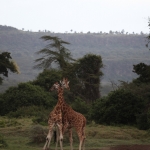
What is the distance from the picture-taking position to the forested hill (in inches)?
5103

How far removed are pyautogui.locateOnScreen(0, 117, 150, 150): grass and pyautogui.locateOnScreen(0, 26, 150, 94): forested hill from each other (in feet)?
303

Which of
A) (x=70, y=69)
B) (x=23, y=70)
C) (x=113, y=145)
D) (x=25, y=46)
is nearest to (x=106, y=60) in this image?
(x=23, y=70)

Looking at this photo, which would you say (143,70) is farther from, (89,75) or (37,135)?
(37,135)

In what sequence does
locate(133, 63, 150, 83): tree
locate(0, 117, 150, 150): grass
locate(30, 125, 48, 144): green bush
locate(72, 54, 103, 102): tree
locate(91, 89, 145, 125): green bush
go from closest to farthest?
1. locate(0, 117, 150, 150): grass
2. locate(30, 125, 48, 144): green bush
3. locate(91, 89, 145, 125): green bush
4. locate(133, 63, 150, 83): tree
5. locate(72, 54, 103, 102): tree

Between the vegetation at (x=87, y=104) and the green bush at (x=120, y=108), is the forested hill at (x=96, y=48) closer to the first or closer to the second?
the vegetation at (x=87, y=104)

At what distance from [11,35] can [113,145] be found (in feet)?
459

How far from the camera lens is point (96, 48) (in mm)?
164500

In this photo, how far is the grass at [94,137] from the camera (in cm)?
1909

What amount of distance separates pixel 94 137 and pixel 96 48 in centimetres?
14270

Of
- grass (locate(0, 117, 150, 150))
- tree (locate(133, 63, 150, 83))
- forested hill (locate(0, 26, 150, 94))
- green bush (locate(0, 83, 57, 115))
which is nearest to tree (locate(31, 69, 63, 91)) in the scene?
green bush (locate(0, 83, 57, 115))

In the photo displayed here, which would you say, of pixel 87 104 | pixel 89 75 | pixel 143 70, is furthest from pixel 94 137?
pixel 89 75

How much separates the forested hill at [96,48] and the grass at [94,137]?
92380 millimetres

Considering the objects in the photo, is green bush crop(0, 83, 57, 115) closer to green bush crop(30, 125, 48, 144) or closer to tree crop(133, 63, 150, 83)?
tree crop(133, 63, 150, 83)

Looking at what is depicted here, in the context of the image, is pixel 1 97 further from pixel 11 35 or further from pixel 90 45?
A: pixel 90 45
